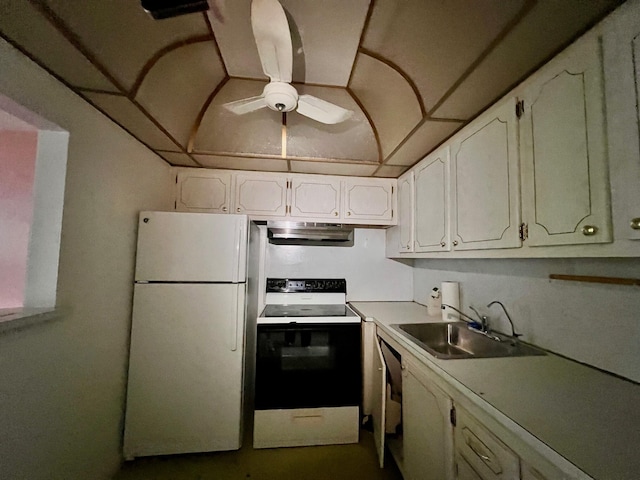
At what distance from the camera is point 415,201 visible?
214 cm

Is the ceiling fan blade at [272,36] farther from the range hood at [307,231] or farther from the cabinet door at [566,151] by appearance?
the range hood at [307,231]

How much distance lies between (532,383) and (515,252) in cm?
54

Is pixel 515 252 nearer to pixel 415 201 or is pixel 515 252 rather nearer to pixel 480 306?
pixel 480 306

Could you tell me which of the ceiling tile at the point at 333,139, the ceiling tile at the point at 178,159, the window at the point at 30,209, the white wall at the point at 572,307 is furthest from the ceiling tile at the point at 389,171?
the window at the point at 30,209

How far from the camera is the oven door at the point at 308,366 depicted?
1.89 m

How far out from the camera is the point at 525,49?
3.35ft

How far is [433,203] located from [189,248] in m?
1.81

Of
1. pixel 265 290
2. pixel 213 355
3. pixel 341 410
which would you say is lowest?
pixel 341 410

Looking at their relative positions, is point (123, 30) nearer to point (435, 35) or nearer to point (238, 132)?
point (238, 132)

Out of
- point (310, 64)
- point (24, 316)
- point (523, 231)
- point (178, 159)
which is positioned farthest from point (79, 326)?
point (523, 231)

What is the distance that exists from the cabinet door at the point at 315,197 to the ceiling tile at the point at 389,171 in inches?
16.9

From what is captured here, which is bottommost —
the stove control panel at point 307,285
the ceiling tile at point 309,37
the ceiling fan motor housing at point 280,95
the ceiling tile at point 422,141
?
the stove control panel at point 307,285

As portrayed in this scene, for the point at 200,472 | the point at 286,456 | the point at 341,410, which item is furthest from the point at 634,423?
the point at 200,472

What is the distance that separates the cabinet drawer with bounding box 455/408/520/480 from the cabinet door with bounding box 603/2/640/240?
2.49ft
